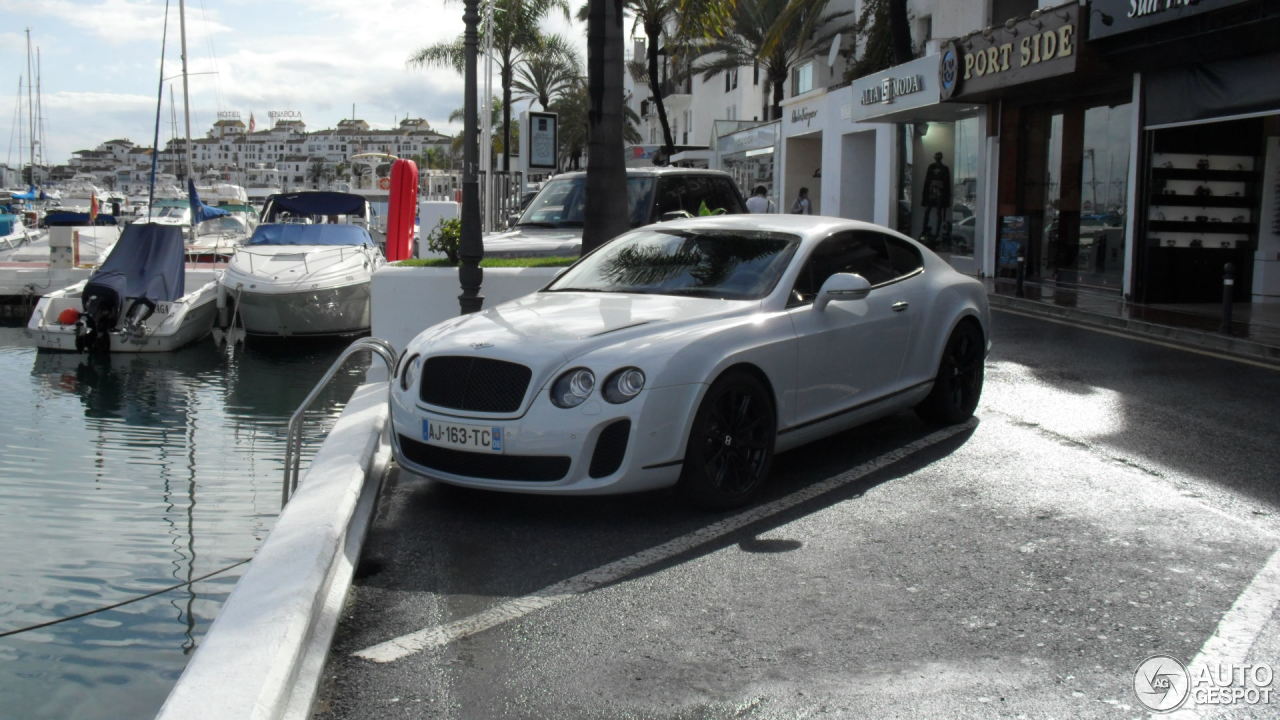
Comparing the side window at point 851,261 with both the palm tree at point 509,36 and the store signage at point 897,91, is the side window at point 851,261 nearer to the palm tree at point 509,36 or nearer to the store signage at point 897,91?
the store signage at point 897,91

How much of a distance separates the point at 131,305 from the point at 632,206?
1033 centimetres

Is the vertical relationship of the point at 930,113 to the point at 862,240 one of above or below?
above

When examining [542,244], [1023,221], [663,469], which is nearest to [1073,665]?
[663,469]

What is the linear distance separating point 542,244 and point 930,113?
1457 centimetres

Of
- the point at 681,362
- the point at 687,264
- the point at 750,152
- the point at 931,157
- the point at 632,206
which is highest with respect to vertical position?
the point at 750,152

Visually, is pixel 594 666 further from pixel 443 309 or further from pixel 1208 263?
pixel 1208 263

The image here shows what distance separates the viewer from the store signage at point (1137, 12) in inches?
567

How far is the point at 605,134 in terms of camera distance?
41.5 feet

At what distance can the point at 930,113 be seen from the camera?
84.3 feet

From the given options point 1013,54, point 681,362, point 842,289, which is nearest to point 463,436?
point 681,362

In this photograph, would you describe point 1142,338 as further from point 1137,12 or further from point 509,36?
point 509,36

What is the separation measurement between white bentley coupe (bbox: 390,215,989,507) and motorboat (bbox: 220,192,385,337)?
1356 cm

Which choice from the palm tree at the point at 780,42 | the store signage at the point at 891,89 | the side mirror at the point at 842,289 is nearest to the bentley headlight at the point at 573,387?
the side mirror at the point at 842,289

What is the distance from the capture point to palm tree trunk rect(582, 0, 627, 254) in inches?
493
